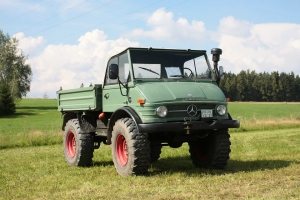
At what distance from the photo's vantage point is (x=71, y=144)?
991cm

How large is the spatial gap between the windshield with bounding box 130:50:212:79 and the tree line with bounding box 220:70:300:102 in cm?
9571

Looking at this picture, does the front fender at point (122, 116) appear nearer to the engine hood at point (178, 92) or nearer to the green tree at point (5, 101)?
the engine hood at point (178, 92)

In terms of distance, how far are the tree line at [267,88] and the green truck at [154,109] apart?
3765 inches

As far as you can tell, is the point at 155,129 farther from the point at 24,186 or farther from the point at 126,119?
the point at 24,186

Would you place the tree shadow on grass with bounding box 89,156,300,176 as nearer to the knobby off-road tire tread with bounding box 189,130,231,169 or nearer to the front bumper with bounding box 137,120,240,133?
the knobby off-road tire tread with bounding box 189,130,231,169

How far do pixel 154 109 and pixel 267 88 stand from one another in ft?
337

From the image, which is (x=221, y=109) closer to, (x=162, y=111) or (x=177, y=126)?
(x=177, y=126)

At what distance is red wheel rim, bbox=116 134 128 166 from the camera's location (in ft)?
24.5

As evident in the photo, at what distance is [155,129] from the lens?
21.6 ft

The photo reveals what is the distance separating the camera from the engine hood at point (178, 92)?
22.5ft

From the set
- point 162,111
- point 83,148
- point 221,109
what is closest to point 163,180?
point 162,111

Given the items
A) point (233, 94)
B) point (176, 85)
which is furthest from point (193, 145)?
point (233, 94)

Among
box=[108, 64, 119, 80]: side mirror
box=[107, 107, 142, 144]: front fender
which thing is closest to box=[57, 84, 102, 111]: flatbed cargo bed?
box=[107, 107, 142, 144]: front fender

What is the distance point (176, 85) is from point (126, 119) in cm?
108
